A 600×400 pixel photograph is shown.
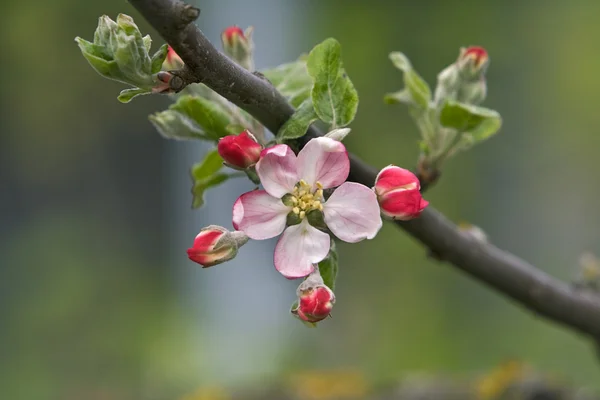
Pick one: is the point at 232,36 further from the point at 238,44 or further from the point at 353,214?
the point at 353,214

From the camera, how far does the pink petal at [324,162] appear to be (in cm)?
27

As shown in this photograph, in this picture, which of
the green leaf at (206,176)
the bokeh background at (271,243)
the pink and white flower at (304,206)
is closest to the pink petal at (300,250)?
the pink and white flower at (304,206)

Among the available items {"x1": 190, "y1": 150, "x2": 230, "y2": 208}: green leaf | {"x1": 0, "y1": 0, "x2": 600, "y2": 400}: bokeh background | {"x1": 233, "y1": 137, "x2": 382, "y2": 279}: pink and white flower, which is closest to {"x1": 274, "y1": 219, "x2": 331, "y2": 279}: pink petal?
{"x1": 233, "y1": 137, "x2": 382, "y2": 279}: pink and white flower

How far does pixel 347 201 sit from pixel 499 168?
150 centimetres

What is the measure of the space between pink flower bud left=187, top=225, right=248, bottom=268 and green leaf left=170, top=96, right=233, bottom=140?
0.07 metres

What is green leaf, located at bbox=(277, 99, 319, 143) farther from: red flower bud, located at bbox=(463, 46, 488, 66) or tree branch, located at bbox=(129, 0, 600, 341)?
red flower bud, located at bbox=(463, 46, 488, 66)

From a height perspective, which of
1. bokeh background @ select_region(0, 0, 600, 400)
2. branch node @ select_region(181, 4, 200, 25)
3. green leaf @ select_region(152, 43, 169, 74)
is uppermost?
branch node @ select_region(181, 4, 200, 25)

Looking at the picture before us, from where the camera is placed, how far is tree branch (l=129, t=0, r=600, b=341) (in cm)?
23

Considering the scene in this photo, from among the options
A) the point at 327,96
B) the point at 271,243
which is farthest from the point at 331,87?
the point at 271,243

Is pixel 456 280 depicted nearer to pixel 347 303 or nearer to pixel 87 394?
pixel 347 303

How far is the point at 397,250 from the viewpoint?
64.2 inches

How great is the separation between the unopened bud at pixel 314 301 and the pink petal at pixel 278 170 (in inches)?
1.6

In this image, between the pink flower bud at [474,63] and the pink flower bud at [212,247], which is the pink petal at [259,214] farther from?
the pink flower bud at [474,63]

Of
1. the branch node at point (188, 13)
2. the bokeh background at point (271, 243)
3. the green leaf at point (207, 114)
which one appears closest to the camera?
the branch node at point (188, 13)
